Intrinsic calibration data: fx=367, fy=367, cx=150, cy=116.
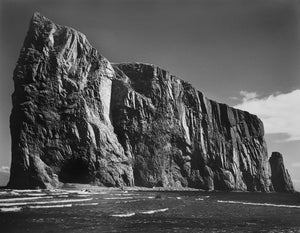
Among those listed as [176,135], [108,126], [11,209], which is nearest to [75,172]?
[108,126]

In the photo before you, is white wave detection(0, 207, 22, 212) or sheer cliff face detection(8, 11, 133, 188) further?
sheer cliff face detection(8, 11, 133, 188)

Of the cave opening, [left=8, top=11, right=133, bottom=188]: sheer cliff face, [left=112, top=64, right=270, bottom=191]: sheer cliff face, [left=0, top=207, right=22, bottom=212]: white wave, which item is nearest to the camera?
[left=0, top=207, right=22, bottom=212]: white wave

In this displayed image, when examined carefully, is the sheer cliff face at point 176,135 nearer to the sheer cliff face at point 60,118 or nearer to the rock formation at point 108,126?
the rock formation at point 108,126

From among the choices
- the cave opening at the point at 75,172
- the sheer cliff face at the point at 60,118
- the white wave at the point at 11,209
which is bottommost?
the white wave at the point at 11,209

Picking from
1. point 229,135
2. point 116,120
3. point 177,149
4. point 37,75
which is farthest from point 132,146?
point 229,135

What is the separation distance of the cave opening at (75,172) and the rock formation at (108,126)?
318 mm

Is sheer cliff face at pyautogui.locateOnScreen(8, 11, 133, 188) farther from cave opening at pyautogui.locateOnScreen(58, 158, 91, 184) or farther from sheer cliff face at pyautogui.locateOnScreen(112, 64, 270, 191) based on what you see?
sheer cliff face at pyautogui.locateOnScreen(112, 64, 270, 191)

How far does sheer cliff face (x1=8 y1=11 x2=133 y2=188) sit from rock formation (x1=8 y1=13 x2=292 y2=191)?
1.05 feet

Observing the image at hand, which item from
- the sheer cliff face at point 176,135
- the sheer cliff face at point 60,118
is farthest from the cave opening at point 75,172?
the sheer cliff face at point 176,135

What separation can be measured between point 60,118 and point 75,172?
59.6ft

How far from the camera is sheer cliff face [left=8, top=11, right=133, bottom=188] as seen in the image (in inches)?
4318

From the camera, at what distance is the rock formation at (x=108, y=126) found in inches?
4473

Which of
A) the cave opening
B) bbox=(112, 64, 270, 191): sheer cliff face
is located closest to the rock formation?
the cave opening

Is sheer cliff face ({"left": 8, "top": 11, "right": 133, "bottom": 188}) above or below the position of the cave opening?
above
